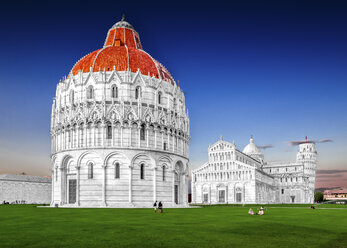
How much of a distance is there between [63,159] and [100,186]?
7.66m

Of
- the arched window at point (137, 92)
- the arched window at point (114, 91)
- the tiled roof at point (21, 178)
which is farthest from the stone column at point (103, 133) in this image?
the tiled roof at point (21, 178)

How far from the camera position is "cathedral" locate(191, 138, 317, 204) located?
389 feet

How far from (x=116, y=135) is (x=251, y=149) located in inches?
4525

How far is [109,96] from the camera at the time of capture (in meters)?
58.1

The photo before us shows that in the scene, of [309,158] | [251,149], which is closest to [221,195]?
[251,149]

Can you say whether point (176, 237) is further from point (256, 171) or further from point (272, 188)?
point (272, 188)

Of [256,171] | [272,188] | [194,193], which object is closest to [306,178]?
[272,188]

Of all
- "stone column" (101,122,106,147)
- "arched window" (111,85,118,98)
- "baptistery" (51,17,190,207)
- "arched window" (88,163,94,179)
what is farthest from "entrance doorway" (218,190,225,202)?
"stone column" (101,122,106,147)

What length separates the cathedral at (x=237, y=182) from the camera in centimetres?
11862

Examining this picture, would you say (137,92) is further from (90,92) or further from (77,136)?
(77,136)

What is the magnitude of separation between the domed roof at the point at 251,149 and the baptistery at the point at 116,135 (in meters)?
102

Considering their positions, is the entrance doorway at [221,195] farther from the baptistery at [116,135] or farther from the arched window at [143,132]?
the arched window at [143,132]

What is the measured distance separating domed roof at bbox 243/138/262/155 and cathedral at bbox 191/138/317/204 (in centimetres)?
1284

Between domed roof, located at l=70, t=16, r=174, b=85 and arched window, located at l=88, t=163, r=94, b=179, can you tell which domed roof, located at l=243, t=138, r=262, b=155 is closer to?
domed roof, located at l=70, t=16, r=174, b=85
